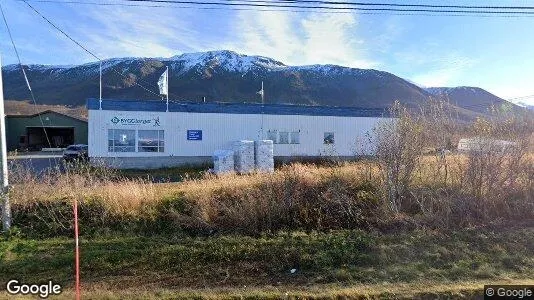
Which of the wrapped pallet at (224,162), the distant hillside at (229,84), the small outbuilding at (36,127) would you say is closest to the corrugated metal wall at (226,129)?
the wrapped pallet at (224,162)

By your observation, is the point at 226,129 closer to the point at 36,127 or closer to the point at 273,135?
the point at 273,135

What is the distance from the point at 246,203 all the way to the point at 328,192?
2.29 m

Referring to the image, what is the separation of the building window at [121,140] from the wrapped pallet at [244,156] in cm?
756

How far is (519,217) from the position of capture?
9.37m

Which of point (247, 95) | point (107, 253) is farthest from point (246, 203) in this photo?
point (247, 95)

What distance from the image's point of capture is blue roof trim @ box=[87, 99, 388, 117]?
22.7m

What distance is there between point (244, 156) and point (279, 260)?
12622 mm

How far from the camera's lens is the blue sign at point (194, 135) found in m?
24.0

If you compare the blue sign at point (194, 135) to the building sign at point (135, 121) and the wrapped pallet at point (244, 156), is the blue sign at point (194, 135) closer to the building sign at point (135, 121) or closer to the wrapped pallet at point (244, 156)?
the building sign at point (135, 121)

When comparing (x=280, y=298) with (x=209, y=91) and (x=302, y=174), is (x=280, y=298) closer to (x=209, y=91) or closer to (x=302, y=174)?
(x=302, y=174)

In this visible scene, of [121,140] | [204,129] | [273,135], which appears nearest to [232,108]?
[204,129]

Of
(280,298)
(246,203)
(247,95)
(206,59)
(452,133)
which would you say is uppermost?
(206,59)

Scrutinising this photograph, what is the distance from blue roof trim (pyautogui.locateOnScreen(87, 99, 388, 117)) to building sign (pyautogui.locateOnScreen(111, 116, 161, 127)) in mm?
616

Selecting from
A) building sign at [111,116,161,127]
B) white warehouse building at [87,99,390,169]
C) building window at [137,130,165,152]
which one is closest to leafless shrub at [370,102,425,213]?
white warehouse building at [87,99,390,169]
